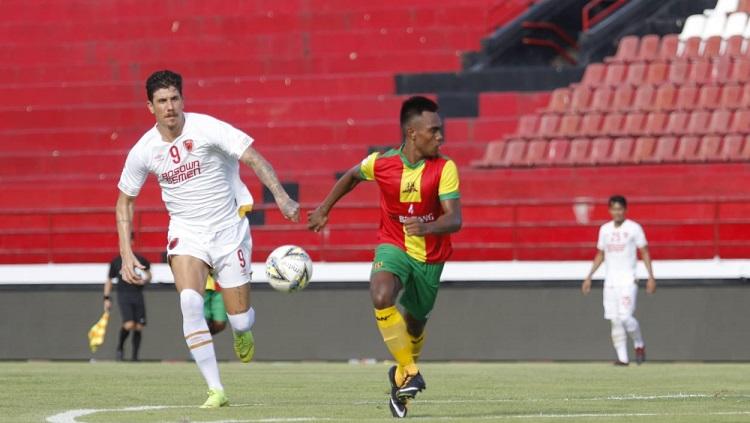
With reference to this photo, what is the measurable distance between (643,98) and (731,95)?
4.02 ft

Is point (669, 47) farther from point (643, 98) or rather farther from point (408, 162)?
point (408, 162)

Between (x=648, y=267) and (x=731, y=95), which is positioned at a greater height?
(x=731, y=95)

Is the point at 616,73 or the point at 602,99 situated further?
the point at 616,73

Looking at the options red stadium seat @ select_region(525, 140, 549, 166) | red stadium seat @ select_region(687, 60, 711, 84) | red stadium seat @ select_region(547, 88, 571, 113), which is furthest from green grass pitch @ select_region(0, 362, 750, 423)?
red stadium seat @ select_region(687, 60, 711, 84)

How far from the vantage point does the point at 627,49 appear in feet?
79.5

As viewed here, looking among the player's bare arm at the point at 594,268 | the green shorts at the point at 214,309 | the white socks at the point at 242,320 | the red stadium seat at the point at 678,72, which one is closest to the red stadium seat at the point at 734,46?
the red stadium seat at the point at 678,72

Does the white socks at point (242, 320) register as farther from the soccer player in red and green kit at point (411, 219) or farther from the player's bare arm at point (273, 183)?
the soccer player in red and green kit at point (411, 219)

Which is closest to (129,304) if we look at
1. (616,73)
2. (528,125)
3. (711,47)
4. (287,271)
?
(528,125)

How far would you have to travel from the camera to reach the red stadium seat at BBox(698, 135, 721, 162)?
69.6 feet

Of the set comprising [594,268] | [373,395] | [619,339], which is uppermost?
[594,268]

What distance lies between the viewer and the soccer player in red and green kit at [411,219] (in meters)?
9.14

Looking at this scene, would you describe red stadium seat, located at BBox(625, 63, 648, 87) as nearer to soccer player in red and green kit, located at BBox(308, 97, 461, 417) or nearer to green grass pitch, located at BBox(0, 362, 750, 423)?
green grass pitch, located at BBox(0, 362, 750, 423)

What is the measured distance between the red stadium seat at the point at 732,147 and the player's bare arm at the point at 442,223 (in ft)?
41.3

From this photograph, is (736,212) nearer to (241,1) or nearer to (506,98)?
(506,98)
